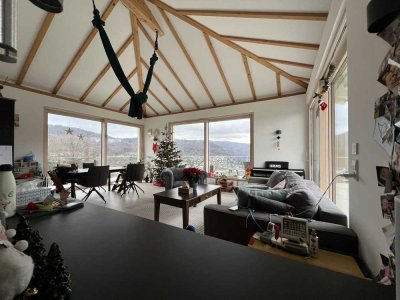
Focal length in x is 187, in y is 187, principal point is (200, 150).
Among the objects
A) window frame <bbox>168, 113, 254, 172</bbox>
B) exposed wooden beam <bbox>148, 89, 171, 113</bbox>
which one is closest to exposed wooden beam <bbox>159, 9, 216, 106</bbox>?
window frame <bbox>168, 113, 254, 172</bbox>

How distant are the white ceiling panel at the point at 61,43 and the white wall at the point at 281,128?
4258 millimetres

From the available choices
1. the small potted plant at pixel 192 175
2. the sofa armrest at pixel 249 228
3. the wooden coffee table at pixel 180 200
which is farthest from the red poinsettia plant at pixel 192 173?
the sofa armrest at pixel 249 228

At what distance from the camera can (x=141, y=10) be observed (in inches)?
126

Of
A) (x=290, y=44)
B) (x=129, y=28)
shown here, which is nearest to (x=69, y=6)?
(x=129, y=28)

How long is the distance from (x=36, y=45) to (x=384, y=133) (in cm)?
539

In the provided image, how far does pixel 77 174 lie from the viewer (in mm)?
4105

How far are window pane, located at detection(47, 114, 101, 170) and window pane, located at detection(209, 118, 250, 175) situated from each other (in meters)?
3.84

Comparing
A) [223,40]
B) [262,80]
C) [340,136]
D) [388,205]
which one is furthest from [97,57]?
[388,205]

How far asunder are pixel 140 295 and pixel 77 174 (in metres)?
4.47

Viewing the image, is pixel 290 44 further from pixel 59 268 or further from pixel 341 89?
pixel 59 268

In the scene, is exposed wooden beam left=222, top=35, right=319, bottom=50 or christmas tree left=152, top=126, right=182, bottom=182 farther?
christmas tree left=152, top=126, right=182, bottom=182

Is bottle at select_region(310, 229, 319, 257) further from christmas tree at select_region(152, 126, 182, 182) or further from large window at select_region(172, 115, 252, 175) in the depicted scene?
christmas tree at select_region(152, 126, 182, 182)

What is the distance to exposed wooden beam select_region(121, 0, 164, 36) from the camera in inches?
118

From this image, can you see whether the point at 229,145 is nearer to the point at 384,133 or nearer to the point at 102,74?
the point at 102,74
